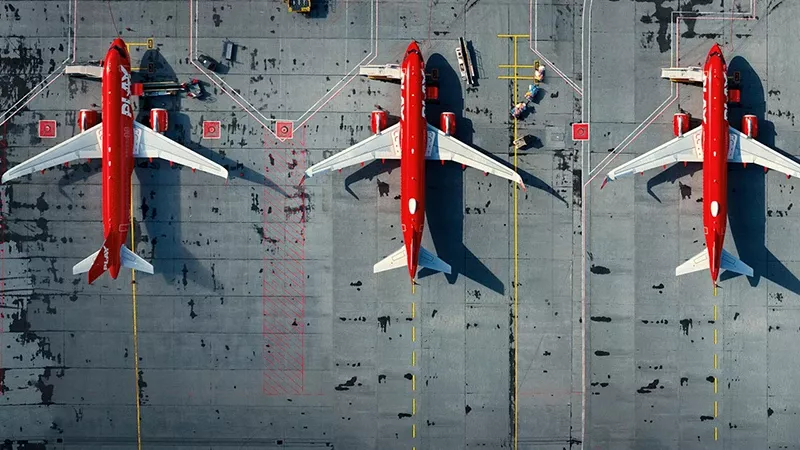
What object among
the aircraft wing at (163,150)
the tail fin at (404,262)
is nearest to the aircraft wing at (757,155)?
the tail fin at (404,262)

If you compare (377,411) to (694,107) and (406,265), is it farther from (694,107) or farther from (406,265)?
(694,107)

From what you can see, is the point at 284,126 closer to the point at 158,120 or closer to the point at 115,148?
the point at 158,120

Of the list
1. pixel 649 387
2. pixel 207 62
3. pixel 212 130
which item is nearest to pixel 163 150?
pixel 212 130

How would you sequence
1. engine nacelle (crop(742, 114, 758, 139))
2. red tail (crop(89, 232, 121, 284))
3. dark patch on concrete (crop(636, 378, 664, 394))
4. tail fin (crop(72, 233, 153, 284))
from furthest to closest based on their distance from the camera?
dark patch on concrete (crop(636, 378, 664, 394)) → engine nacelle (crop(742, 114, 758, 139)) → tail fin (crop(72, 233, 153, 284)) → red tail (crop(89, 232, 121, 284))

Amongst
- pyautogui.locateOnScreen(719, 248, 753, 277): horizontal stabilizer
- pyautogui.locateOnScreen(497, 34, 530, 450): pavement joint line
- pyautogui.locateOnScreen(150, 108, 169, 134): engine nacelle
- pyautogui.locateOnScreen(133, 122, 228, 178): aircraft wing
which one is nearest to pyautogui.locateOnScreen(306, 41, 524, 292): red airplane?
pyautogui.locateOnScreen(497, 34, 530, 450): pavement joint line

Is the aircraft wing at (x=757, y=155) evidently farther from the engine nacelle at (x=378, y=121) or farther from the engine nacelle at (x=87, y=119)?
the engine nacelle at (x=87, y=119)

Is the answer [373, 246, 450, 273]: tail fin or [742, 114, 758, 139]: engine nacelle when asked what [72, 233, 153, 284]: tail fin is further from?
[742, 114, 758, 139]: engine nacelle

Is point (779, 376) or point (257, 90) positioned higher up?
point (257, 90)


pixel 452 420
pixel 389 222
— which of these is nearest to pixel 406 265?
pixel 389 222
